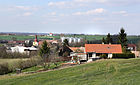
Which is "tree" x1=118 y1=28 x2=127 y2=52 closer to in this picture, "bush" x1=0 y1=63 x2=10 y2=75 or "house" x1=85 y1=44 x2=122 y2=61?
"house" x1=85 y1=44 x2=122 y2=61

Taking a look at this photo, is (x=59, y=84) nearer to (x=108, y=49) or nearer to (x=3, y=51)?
(x=108, y=49)

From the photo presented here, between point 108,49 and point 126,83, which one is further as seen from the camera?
point 108,49

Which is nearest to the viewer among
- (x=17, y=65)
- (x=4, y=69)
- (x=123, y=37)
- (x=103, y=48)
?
(x=4, y=69)

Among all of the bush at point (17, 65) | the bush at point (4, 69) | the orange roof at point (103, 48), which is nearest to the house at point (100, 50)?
the orange roof at point (103, 48)

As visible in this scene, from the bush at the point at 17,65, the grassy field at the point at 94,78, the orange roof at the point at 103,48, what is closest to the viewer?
the grassy field at the point at 94,78

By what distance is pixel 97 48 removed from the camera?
2104 inches

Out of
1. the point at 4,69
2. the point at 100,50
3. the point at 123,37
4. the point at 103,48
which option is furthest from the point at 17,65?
the point at 123,37

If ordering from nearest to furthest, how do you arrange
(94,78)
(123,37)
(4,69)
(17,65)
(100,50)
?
(94,78), (4,69), (17,65), (100,50), (123,37)

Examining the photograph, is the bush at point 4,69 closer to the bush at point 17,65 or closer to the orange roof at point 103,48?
the bush at point 17,65

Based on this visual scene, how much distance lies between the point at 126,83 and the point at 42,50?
162 feet

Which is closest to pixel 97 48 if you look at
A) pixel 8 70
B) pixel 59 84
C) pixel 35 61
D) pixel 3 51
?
pixel 35 61

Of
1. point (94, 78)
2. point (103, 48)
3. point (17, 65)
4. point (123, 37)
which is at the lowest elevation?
point (17, 65)

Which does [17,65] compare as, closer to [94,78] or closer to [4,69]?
[4,69]

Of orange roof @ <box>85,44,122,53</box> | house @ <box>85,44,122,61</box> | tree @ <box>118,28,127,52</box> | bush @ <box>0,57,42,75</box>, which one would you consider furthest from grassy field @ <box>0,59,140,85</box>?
tree @ <box>118,28,127,52</box>
